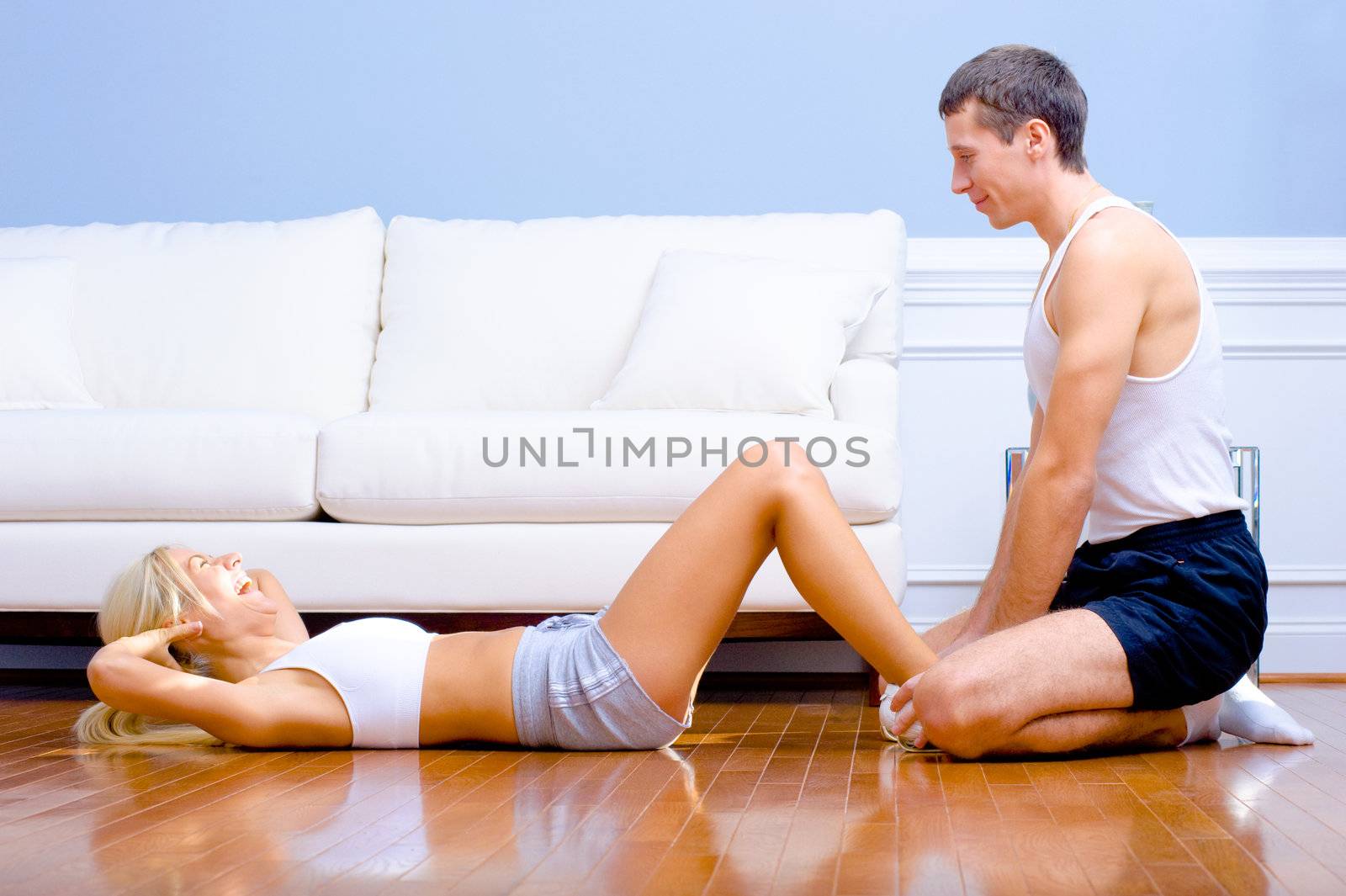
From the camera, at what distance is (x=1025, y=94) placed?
1873 millimetres

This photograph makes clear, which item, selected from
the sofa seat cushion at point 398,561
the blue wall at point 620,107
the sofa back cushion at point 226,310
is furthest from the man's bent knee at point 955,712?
the blue wall at point 620,107

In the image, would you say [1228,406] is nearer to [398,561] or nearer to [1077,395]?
[1077,395]

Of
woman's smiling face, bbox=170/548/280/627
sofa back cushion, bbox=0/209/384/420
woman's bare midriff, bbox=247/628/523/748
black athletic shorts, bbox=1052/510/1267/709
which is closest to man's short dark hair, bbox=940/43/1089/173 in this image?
black athletic shorts, bbox=1052/510/1267/709

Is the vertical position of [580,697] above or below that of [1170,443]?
below

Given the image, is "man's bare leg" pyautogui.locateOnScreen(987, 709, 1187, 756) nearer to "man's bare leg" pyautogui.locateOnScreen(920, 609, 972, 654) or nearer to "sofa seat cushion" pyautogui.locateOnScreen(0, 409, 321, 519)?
"man's bare leg" pyautogui.locateOnScreen(920, 609, 972, 654)

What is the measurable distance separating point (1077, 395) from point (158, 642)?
4.27 ft

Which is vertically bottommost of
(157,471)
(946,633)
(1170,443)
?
(946,633)

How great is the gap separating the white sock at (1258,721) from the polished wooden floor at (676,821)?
3 centimetres

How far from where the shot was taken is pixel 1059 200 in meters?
1.91

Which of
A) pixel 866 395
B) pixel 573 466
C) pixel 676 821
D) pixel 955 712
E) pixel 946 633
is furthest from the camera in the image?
pixel 866 395

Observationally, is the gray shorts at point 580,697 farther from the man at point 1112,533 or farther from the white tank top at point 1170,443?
the white tank top at point 1170,443

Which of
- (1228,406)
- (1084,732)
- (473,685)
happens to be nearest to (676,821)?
(473,685)

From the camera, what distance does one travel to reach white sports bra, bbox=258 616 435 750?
179 centimetres
